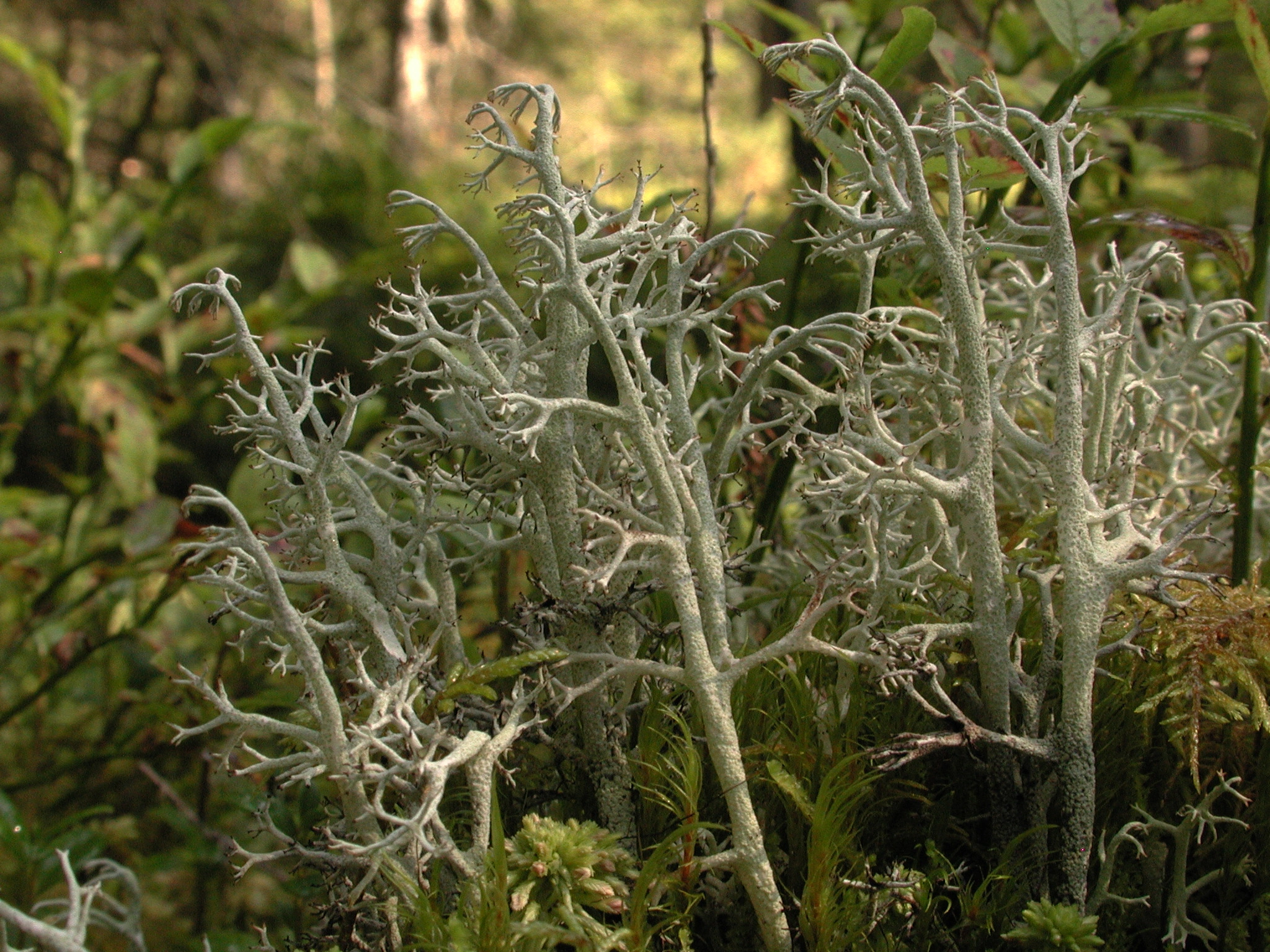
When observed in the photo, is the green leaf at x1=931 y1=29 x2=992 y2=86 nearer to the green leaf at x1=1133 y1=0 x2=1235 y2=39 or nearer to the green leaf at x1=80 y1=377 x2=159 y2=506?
the green leaf at x1=1133 y1=0 x2=1235 y2=39

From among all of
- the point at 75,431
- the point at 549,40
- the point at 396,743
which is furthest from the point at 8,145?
the point at 549,40

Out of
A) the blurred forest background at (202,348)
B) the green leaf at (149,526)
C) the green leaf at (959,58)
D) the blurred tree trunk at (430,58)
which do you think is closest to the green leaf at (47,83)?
the blurred forest background at (202,348)

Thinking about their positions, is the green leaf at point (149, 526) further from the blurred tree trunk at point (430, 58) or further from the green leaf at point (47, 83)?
the blurred tree trunk at point (430, 58)

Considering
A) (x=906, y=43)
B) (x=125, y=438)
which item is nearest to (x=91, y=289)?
(x=125, y=438)

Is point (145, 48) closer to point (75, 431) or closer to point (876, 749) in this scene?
point (75, 431)

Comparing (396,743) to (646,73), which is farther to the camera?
(646,73)

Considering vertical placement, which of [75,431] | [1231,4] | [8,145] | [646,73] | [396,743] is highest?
[646,73]
